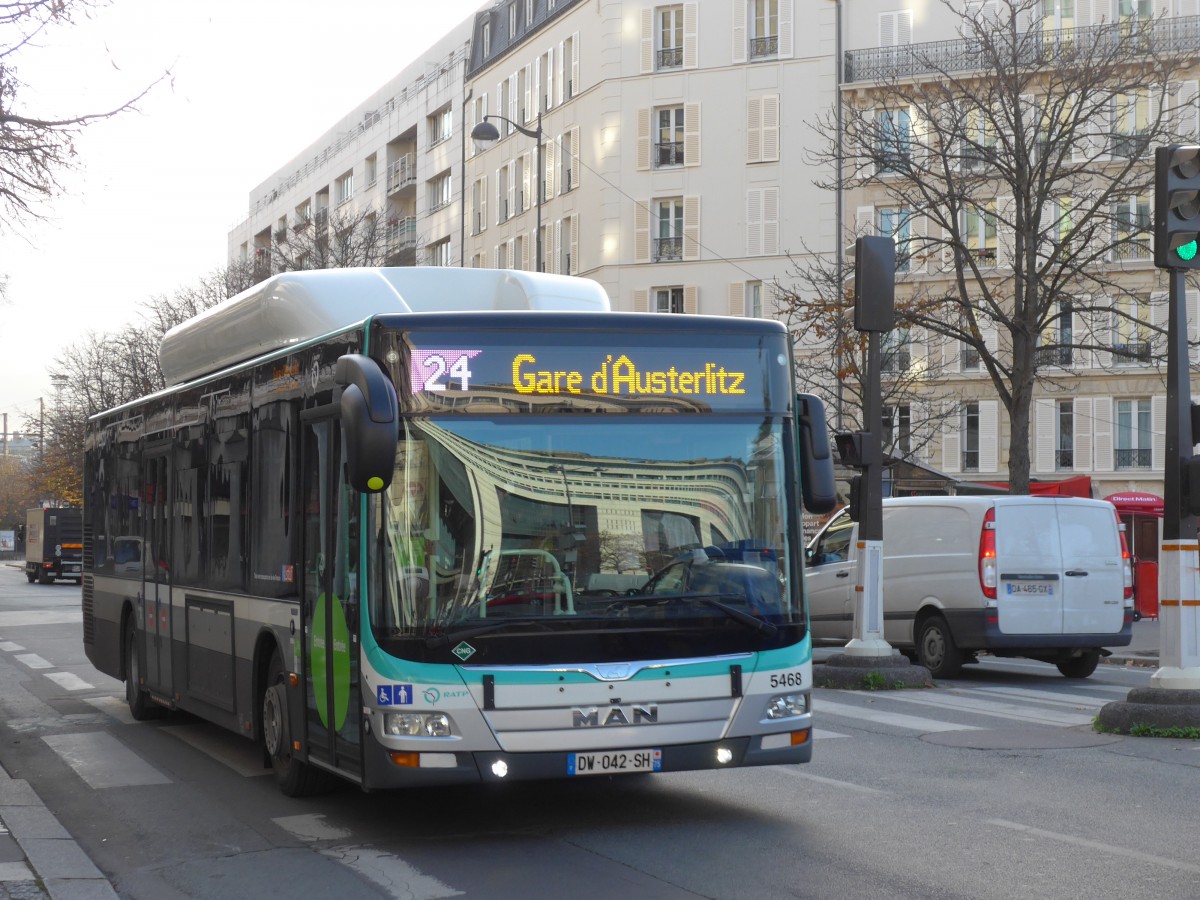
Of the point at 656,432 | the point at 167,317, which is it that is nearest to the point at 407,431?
the point at 656,432

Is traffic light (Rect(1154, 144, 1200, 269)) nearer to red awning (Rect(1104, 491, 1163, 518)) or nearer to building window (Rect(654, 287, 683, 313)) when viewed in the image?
red awning (Rect(1104, 491, 1163, 518))

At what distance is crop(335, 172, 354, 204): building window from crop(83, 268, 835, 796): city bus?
235ft

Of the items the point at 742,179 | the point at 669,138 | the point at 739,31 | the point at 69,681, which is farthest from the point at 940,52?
the point at 69,681

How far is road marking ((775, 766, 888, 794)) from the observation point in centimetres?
983

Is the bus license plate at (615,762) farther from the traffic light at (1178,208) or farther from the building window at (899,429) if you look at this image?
the building window at (899,429)

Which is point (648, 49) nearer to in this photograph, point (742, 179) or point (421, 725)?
point (742, 179)

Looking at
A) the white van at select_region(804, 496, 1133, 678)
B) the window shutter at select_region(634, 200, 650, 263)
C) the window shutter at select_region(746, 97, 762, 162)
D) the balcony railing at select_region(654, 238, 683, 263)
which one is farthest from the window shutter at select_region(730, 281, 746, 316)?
the white van at select_region(804, 496, 1133, 678)

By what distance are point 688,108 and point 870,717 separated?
4179 cm

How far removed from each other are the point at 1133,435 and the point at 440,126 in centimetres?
3240

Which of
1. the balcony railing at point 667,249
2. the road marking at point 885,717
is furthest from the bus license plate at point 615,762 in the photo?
the balcony railing at point 667,249

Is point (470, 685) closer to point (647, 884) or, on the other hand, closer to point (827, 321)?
point (647, 884)

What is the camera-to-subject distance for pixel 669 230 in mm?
53844

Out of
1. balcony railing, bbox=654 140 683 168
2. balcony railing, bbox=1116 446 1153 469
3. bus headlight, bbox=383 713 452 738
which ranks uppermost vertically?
balcony railing, bbox=654 140 683 168

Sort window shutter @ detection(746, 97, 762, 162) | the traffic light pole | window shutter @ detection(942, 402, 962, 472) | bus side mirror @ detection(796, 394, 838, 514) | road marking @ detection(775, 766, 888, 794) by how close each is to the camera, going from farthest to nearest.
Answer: window shutter @ detection(746, 97, 762, 162) < window shutter @ detection(942, 402, 962, 472) < the traffic light pole < road marking @ detection(775, 766, 888, 794) < bus side mirror @ detection(796, 394, 838, 514)
